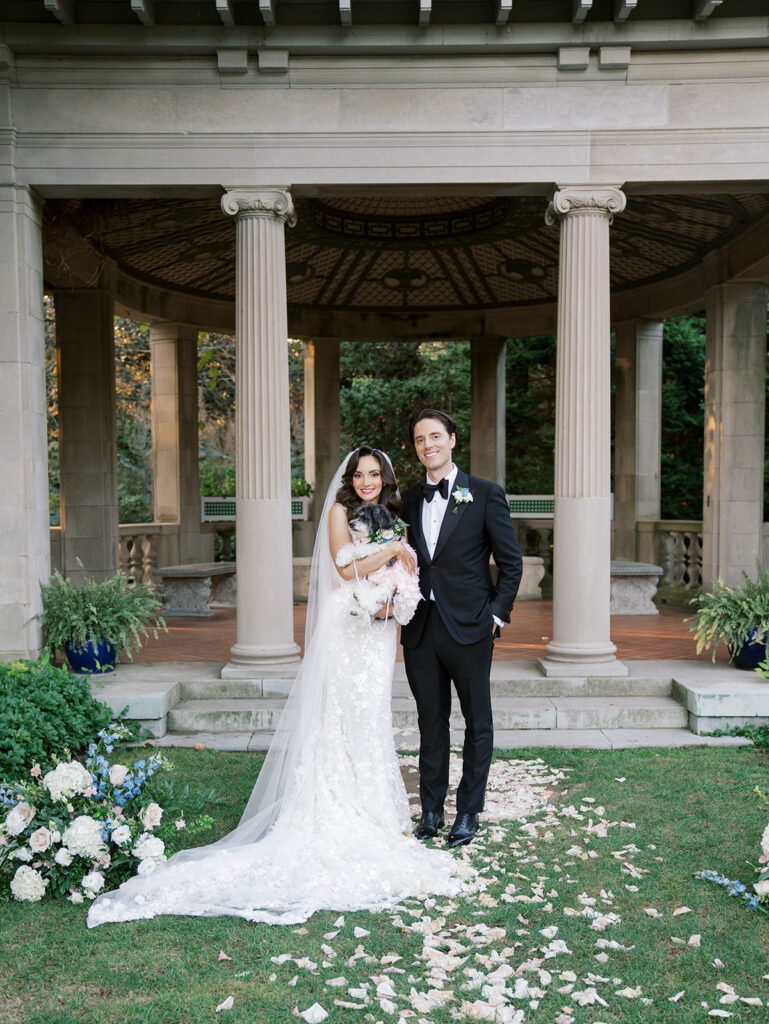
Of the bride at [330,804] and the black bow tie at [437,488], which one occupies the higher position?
the black bow tie at [437,488]

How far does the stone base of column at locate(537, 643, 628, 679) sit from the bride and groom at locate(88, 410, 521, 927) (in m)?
2.96

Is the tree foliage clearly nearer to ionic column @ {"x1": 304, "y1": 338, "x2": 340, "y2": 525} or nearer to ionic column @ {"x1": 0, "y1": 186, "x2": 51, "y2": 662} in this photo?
ionic column @ {"x1": 304, "y1": 338, "x2": 340, "y2": 525}

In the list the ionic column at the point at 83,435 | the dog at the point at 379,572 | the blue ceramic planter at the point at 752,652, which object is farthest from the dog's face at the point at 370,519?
the ionic column at the point at 83,435

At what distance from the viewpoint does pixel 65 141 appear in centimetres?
827

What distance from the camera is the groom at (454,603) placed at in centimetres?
559

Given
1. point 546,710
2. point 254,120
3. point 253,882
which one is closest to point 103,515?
point 254,120

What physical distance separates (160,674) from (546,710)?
392cm

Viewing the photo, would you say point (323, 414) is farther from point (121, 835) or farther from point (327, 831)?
point (121, 835)

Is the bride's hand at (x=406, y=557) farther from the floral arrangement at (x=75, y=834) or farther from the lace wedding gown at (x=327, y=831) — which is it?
the floral arrangement at (x=75, y=834)

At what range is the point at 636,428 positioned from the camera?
1553 centimetres

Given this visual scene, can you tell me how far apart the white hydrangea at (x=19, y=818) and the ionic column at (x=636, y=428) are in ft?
40.5

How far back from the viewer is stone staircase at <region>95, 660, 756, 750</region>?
794 cm

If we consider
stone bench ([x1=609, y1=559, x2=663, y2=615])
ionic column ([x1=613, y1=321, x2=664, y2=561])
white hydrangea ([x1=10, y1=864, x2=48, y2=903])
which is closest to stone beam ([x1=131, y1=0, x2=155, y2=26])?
white hydrangea ([x1=10, y1=864, x2=48, y2=903])

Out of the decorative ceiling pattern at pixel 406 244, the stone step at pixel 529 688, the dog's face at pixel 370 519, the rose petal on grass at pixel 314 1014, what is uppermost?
the decorative ceiling pattern at pixel 406 244
